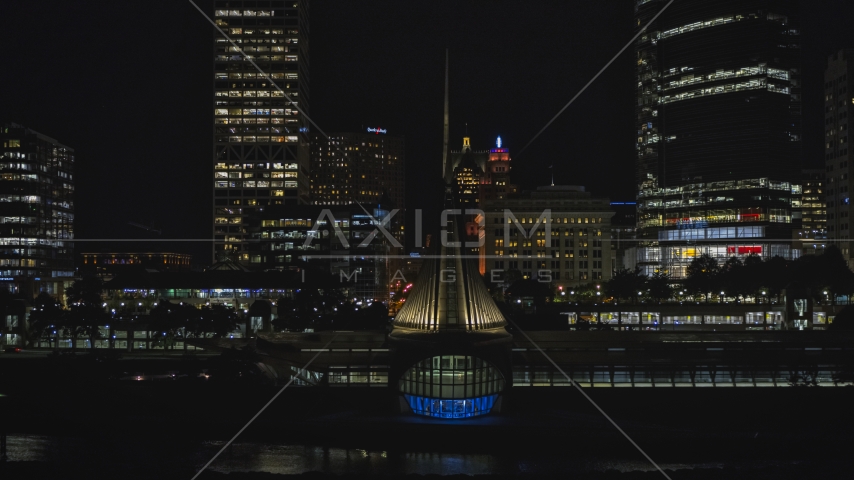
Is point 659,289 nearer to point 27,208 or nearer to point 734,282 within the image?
point 734,282

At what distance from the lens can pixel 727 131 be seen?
144 m

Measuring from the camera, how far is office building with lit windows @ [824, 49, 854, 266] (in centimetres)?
12138

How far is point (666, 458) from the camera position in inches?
1932

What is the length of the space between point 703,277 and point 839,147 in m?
32.4

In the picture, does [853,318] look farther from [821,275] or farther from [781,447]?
[781,447]

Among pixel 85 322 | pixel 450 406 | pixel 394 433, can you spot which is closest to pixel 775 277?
pixel 450 406

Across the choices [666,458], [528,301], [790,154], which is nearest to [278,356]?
[666,458]

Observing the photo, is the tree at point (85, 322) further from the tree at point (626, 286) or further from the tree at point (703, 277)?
the tree at point (703, 277)

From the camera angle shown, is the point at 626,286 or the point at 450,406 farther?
the point at 626,286

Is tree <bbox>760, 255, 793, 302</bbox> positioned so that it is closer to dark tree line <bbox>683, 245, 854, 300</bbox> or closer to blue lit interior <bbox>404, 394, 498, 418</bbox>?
dark tree line <bbox>683, 245, 854, 300</bbox>

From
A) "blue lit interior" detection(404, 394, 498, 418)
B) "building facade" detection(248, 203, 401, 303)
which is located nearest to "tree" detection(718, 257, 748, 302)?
"blue lit interior" detection(404, 394, 498, 418)

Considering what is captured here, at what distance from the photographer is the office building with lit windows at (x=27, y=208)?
5394 inches

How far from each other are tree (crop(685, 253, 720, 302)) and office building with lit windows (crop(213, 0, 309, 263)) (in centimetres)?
8220

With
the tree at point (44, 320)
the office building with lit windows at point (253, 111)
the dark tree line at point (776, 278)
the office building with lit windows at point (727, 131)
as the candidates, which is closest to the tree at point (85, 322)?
the tree at point (44, 320)
